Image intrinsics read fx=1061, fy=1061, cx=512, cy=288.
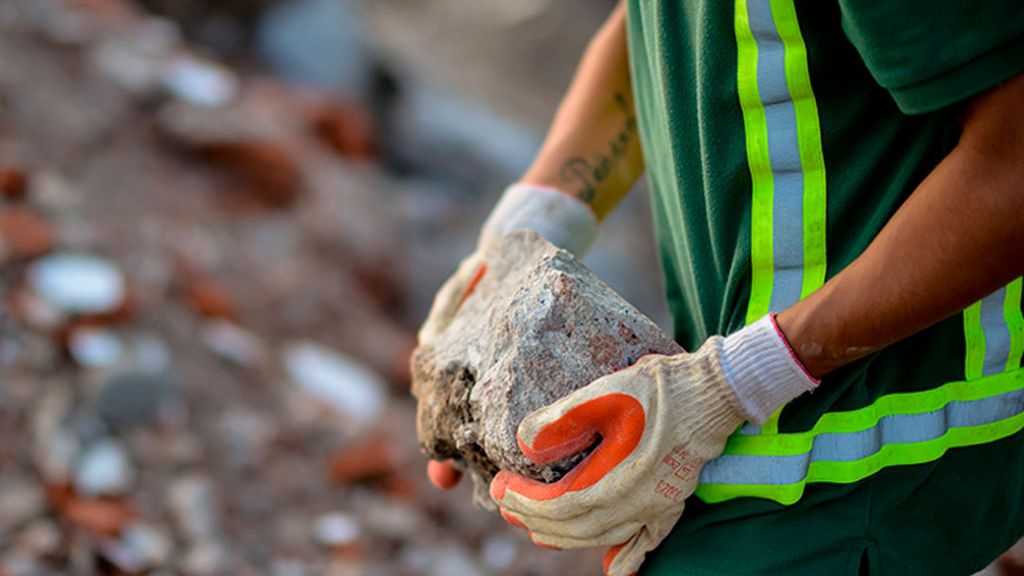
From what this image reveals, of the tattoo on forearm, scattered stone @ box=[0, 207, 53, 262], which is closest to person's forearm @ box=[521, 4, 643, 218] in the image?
the tattoo on forearm

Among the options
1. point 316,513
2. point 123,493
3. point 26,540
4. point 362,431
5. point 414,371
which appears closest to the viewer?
point 414,371

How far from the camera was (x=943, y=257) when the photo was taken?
40.0 inches

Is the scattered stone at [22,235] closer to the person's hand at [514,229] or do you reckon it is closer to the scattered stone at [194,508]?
the scattered stone at [194,508]

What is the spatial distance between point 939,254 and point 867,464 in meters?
0.28

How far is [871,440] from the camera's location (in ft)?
3.86

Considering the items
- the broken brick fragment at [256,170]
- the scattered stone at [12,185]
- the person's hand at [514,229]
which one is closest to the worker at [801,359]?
the person's hand at [514,229]

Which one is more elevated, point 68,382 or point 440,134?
point 440,134

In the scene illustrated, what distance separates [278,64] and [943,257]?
197 inches

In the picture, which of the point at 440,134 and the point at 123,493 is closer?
the point at 123,493

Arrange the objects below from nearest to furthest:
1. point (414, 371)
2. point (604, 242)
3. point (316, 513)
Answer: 1. point (414, 371)
2. point (316, 513)
3. point (604, 242)

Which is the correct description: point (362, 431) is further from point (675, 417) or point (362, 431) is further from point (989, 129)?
point (989, 129)

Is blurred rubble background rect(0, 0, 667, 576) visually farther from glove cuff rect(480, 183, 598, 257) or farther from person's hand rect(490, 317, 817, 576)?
person's hand rect(490, 317, 817, 576)

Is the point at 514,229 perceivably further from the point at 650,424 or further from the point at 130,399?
the point at 130,399

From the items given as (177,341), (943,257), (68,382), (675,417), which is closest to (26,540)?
(68,382)
